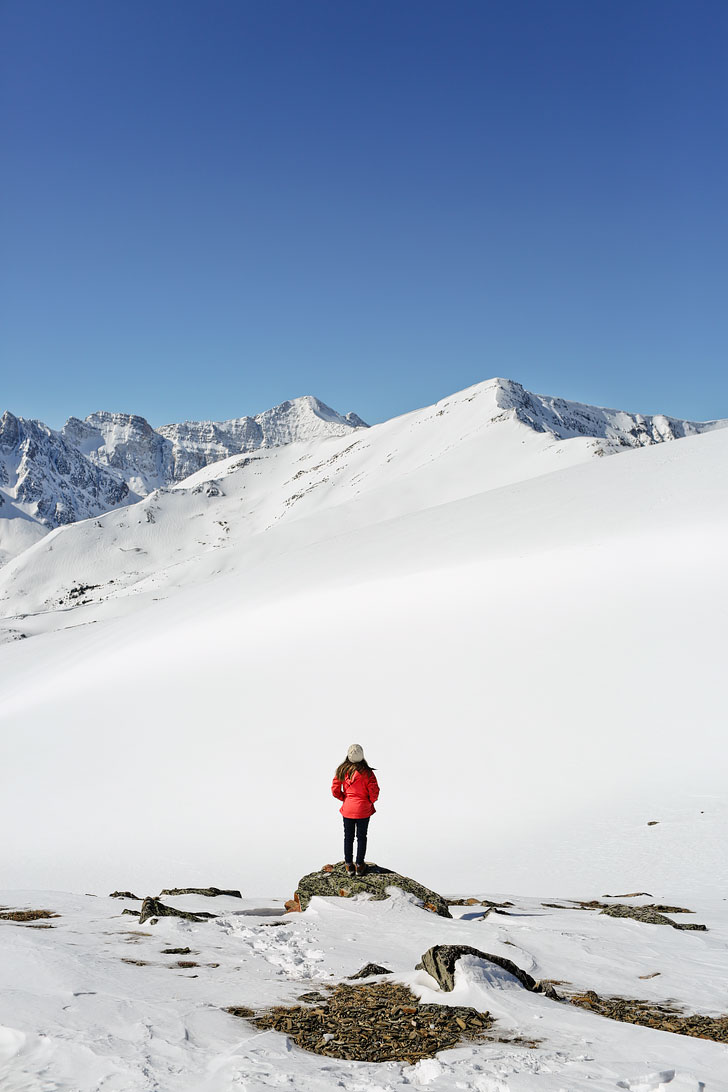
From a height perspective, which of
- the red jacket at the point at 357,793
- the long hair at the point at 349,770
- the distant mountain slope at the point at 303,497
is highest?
the distant mountain slope at the point at 303,497

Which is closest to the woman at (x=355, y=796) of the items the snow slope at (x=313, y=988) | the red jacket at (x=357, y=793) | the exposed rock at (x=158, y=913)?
the red jacket at (x=357, y=793)

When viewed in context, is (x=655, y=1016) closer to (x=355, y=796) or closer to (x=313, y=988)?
(x=313, y=988)

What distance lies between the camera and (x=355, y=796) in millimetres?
8438

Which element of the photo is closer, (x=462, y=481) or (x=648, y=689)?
(x=648, y=689)

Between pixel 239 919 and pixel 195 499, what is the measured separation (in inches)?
6959

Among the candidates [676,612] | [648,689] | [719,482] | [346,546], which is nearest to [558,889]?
[648,689]

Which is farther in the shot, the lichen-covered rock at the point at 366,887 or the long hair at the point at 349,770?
the long hair at the point at 349,770

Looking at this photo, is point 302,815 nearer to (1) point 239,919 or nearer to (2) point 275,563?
(1) point 239,919

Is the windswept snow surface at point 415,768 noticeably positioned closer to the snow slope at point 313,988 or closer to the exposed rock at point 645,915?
the snow slope at point 313,988

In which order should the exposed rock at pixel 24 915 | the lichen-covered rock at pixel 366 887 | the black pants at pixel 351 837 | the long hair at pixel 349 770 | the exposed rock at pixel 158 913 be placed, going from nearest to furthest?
the exposed rock at pixel 158 913 → the exposed rock at pixel 24 915 → the lichen-covered rock at pixel 366 887 → the black pants at pixel 351 837 → the long hair at pixel 349 770

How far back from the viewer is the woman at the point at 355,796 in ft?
27.4

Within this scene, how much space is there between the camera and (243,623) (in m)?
25.5

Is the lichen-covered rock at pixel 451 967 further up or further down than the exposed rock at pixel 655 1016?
further up

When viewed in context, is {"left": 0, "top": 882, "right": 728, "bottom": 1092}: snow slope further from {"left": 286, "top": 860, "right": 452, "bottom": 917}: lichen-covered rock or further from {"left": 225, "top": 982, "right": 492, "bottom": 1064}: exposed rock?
{"left": 286, "top": 860, "right": 452, "bottom": 917}: lichen-covered rock
